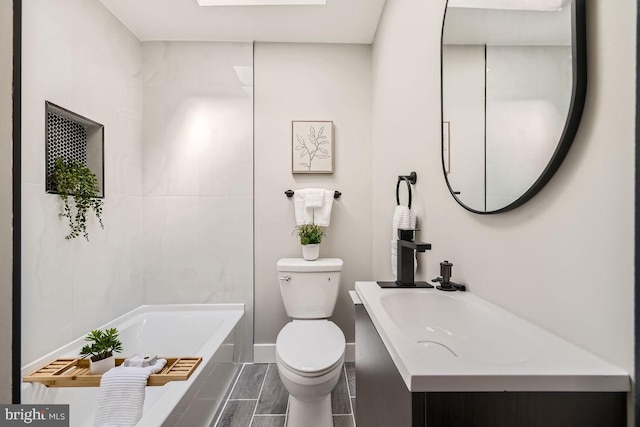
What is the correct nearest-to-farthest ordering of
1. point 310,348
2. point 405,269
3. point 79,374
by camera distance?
1. point 405,269
2. point 79,374
3. point 310,348

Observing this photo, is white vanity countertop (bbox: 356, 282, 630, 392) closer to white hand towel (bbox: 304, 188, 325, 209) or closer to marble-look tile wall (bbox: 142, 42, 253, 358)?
white hand towel (bbox: 304, 188, 325, 209)

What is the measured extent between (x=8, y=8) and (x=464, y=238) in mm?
1673

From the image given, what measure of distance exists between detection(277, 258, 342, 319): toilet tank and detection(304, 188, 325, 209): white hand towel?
0.43 metres

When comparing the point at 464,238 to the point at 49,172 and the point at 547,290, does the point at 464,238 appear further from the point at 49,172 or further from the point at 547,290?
the point at 49,172

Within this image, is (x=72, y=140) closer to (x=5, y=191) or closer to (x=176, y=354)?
(x=5, y=191)

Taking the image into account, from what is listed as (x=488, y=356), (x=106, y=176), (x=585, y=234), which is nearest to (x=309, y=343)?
(x=488, y=356)

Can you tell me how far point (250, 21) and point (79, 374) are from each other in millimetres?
2256

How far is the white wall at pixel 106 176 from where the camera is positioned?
139 cm

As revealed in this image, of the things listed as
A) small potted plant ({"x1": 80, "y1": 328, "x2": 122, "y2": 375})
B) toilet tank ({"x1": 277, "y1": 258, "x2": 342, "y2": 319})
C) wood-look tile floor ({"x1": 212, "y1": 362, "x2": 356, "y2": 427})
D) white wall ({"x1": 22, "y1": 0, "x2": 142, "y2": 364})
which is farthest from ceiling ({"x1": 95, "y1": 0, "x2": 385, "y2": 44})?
wood-look tile floor ({"x1": 212, "y1": 362, "x2": 356, "y2": 427})

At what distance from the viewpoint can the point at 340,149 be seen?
2355 millimetres

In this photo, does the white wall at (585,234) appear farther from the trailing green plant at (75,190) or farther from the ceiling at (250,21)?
the trailing green plant at (75,190)

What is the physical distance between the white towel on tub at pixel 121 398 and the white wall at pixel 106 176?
499mm

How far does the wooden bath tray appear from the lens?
1.32 meters

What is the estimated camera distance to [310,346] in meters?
1.56
